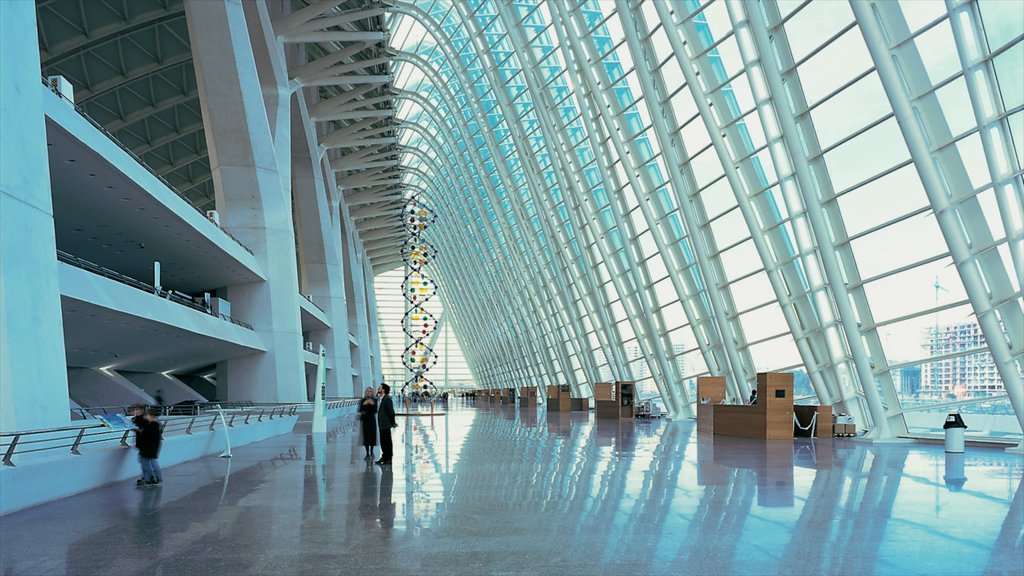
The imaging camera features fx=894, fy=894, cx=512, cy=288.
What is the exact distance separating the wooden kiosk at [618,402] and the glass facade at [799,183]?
47.2 inches

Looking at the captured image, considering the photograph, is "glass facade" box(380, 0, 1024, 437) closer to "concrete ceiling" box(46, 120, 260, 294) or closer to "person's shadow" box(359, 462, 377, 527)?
"person's shadow" box(359, 462, 377, 527)

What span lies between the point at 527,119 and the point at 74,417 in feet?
68.2

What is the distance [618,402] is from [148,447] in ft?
72.4

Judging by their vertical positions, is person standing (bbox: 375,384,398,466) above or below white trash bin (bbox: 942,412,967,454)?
above

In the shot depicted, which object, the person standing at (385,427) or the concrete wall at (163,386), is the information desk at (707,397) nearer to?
the person standing at (385,427)


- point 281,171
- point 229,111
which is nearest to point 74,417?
point 229,111

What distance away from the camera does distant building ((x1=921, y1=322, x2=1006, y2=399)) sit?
53.2ft

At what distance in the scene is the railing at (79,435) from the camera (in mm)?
8570

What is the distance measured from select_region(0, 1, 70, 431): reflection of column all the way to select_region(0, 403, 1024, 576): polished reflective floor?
184 cm

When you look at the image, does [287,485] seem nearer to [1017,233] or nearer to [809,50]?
[1017,233]

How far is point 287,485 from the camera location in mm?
10211

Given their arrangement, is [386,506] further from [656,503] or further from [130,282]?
[130,282]

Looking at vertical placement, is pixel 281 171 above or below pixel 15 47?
above

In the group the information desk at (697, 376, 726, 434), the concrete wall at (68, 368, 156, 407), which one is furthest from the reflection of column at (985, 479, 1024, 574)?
the concrete wall at (68, 368, 156, 407)
